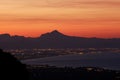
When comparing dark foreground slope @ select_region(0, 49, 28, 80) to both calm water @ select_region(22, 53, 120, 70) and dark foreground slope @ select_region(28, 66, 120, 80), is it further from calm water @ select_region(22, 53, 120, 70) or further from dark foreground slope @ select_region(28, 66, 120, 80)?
calm water @ select_region(22, 53, 120, 70)

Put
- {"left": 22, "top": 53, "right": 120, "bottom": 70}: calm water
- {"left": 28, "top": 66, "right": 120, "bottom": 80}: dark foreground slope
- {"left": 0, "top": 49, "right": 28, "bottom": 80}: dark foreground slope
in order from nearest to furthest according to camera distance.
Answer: {"left": 0, "top": 49, "right": 28, "bottom": 80}: dark foreground slope → {"left": 28, "top": 66, "right": 120, "bottom": 80}: dark foreground slope → {"left": 22, "top": 53, "right": 120, "bottom": 70}: calm water

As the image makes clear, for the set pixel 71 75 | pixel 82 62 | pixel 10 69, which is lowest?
pixel 71 75

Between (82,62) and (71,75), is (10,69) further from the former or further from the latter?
(82,62)

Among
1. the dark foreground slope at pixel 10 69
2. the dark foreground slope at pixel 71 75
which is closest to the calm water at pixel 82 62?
the dark foreground slope at pixel 71 75

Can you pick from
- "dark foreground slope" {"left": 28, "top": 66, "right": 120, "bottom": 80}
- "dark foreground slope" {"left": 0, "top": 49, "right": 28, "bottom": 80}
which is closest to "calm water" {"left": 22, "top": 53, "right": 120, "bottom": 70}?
"dark foreground slope" {"left": 28, "top": 66, "right": 120, "bottom": 80}

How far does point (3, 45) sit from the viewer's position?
652 feet

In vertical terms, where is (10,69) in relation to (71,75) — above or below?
above

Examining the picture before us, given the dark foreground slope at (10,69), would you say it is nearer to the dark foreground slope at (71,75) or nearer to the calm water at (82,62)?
the dark foreground slope at (71,75)

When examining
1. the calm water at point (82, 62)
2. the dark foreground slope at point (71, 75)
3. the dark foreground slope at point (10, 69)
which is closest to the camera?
the dark foreground slope at point (10, 69)

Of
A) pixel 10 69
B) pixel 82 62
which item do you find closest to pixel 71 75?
pixel 10 69

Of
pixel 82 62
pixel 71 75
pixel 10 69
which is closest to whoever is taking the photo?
pixel 10 69

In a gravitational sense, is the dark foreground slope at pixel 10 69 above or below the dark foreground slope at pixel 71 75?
above

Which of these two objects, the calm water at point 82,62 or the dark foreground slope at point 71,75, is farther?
the calm water at point 82,62

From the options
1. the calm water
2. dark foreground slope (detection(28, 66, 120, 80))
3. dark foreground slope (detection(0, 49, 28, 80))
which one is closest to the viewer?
dark foreground slope (detection(0, 49, 28, 80))
